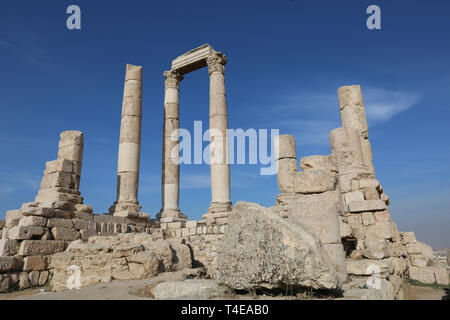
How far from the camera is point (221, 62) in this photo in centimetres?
1741

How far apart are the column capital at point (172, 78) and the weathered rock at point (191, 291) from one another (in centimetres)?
1538

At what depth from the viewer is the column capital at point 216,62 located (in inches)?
680

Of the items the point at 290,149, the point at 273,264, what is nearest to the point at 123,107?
the point at 290,149

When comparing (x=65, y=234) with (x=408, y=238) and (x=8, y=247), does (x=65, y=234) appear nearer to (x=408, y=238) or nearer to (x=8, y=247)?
(x=8, y=247)

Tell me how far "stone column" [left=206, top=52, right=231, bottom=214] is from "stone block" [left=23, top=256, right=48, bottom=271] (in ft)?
25.6

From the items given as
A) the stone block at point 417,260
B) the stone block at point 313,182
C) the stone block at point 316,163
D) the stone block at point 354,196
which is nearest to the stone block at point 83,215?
the stone block at point 316,163

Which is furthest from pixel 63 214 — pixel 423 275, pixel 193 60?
pixel 423 275

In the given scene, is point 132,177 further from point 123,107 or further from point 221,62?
point 221,62

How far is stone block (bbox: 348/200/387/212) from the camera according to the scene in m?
9.36

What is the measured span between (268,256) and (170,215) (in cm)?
1281

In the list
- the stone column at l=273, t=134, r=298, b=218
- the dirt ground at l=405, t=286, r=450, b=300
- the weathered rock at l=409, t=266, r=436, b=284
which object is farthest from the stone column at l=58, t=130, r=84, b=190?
the weathered rock at l=409, t=266, r=436, b=284
